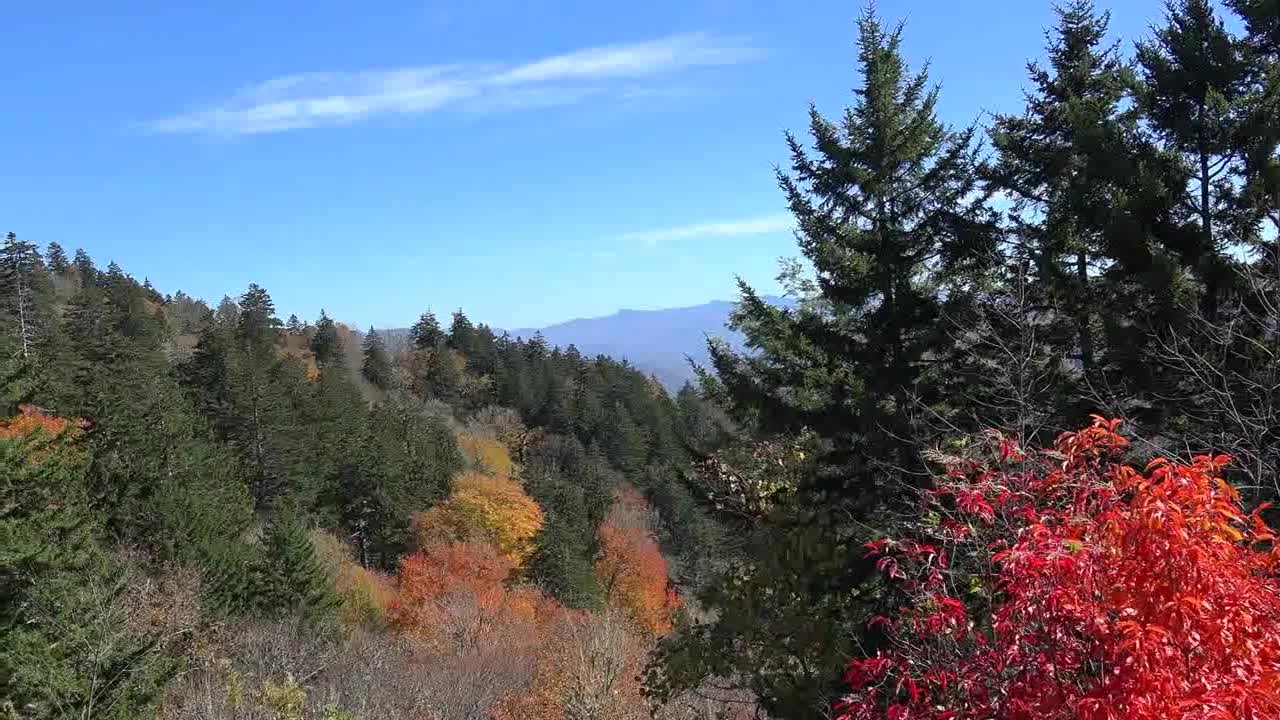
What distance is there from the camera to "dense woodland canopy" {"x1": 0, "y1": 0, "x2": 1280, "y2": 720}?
4.75m

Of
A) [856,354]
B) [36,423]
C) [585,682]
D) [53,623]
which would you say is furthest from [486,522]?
[856,354]

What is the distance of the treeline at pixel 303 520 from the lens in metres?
16.3

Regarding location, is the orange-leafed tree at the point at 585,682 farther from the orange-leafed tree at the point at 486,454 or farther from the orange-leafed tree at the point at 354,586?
the orange-leafed tree at the point at 486,454

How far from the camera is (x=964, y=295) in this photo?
37.6 feet

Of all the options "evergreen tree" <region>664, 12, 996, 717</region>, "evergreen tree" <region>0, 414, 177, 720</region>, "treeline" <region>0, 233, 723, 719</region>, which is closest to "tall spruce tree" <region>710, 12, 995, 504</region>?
"evergreen tree" <region>664, 12, 996, 717</region>

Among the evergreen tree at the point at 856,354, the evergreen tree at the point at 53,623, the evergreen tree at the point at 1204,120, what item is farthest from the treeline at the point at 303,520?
the evergreen tree at the point at 1204,120

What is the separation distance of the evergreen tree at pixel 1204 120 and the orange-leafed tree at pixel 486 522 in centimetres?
3973

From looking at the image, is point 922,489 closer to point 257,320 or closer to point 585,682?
point 585,682

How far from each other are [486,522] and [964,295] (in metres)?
40.8

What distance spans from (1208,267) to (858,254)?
455cm

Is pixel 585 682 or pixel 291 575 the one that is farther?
pixel 291 575

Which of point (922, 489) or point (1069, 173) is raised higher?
point (1069, 173)

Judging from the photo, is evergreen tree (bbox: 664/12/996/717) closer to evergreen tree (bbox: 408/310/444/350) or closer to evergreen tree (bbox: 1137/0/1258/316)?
evergreen tree (bbox: 1137/0/1258/316)

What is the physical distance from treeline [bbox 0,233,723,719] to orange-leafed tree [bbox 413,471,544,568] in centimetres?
14
